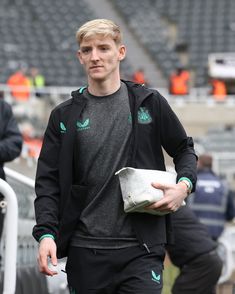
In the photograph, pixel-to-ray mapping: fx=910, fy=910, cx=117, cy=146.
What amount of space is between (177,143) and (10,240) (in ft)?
3.28

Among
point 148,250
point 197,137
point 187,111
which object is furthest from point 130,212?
point 187,111

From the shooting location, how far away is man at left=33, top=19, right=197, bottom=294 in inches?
140

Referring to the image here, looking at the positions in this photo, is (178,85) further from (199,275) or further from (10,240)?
(10,240)

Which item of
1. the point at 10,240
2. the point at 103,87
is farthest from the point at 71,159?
the point at 10,240

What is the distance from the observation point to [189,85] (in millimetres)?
25016

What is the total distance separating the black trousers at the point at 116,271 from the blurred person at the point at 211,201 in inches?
209

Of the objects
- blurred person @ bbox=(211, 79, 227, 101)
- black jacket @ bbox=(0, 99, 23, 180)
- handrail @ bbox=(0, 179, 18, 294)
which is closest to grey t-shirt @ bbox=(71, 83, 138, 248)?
handrail @ bbox=(0, 179, 18, 294)

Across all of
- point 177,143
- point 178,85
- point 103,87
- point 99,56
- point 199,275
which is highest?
point 99,56

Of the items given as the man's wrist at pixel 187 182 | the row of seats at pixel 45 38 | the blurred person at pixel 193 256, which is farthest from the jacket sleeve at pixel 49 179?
the row of seats at pixel 45 38

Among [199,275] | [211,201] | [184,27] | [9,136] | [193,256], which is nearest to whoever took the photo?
[9,136]

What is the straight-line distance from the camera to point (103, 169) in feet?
11.8

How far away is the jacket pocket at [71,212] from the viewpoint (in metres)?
3.60

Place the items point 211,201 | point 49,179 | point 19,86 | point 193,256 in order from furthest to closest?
point 19,86, point 211,201, point 193,256, point 49,179

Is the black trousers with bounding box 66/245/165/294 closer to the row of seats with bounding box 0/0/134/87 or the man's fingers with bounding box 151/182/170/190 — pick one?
the man's fingers with bounding box 151/182/170/190
